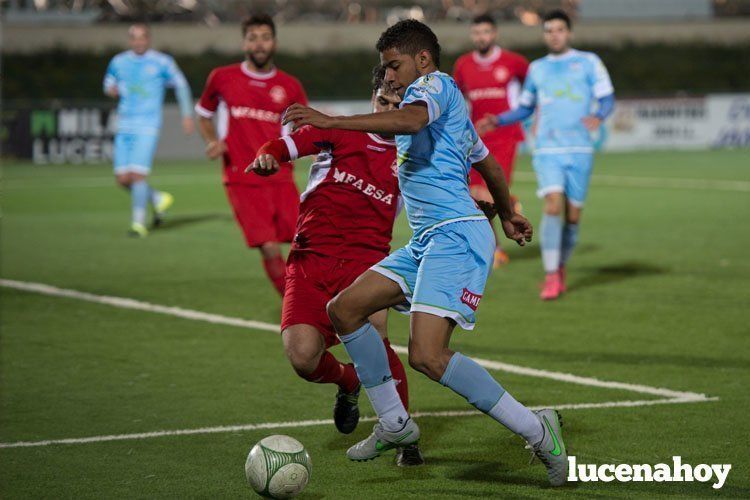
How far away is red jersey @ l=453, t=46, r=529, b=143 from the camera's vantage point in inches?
520

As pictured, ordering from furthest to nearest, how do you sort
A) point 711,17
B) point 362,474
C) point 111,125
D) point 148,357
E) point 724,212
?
point 711,17 < point 111,125 < point 724,212 < point 148,357 < point 362,474

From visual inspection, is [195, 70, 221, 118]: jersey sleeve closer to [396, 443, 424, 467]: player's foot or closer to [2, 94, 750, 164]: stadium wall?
[396, 443, 424, 467]: player's foot

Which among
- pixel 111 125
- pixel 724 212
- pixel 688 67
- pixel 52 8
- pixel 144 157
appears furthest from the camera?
pixel 688 67

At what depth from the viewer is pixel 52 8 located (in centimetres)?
3969

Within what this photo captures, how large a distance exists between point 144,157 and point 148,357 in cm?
828

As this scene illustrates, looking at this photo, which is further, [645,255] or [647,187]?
[647,187]

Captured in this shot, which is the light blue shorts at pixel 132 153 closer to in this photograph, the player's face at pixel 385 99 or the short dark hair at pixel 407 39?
the player's face at pixel 385 99

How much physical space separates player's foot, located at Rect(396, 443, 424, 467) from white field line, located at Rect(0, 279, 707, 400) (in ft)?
6.50

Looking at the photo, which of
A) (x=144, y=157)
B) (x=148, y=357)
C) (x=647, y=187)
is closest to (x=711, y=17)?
(x=647, y=187)

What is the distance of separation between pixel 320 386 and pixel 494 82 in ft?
21.1

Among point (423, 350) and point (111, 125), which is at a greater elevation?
point (423, 350)

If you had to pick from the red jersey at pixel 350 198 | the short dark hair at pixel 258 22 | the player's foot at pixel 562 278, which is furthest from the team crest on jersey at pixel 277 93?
the red jersey at pixel 350 198

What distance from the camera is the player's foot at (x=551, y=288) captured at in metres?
10.9

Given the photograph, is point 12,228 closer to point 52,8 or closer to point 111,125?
point 111,125
